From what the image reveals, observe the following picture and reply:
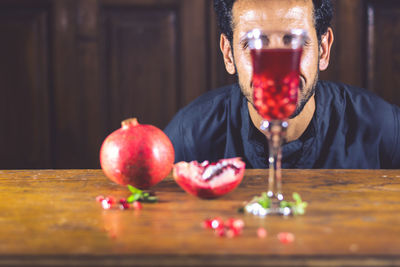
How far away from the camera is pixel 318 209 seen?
1.05 m

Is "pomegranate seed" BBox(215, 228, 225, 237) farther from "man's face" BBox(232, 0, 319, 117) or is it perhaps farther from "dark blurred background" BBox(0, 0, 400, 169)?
"dark blurred background" BBox(0, 0, 400, 169)

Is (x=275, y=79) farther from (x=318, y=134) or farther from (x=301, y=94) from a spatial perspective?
(x=318, y=134)

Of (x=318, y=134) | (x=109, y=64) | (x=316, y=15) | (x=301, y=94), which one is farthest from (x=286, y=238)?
(x=109, y=64)

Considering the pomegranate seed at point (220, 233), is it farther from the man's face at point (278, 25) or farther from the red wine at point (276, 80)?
the man's face at point (278, 25)

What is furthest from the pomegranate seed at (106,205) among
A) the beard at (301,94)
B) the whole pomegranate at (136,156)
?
the beard at (301,94)

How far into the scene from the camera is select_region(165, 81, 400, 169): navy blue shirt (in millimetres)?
2041

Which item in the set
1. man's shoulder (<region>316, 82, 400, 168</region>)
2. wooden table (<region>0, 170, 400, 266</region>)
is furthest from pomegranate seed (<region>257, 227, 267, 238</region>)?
man's shoulder (<region>316, 82, 400, 168</region>)

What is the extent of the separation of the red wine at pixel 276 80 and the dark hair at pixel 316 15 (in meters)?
1.00

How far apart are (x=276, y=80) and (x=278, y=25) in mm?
843

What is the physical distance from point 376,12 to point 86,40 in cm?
168

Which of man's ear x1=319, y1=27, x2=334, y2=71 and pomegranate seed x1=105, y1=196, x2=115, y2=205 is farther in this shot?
man's ear x1=319, y1=27, x2=334, y2=71

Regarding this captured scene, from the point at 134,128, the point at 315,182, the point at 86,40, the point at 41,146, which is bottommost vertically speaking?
the point at 41,146

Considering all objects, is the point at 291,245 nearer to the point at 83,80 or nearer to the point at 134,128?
the point at 134,128

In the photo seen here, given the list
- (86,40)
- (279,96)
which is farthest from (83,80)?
(279,96)
